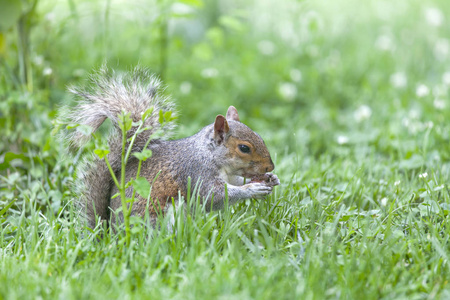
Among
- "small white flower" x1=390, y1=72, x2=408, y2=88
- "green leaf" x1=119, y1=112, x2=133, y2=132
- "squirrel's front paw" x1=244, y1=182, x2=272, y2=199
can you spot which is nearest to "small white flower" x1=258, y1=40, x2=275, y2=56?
"small white flower" x1=390, y1=72, x2=408, y2=88

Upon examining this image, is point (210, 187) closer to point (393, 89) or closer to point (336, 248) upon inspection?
point (336, 248)

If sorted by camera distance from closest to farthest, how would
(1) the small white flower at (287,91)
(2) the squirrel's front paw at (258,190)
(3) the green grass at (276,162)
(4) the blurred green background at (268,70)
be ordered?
(3) the green grass at (276,162), (2) the squirrel's front paw at (258,190), (4) the blurred green background at (268,70), (1) the small white flower at (287,91)

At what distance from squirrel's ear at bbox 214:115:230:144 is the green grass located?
13.9 inches

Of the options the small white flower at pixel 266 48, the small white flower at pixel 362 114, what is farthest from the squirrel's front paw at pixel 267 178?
the small white flower at pixel 266 48

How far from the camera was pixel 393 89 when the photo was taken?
509 cm

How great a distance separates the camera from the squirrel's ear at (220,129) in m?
2.54

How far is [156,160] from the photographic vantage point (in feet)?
8.63

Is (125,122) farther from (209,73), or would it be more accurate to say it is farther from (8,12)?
(209,73)

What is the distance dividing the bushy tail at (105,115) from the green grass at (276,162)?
14 centimetres

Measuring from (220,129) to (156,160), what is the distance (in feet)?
1.15

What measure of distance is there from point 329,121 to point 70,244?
9.83 ft

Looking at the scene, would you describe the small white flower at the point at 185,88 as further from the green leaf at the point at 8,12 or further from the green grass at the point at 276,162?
the green leaf at the point at 8,12

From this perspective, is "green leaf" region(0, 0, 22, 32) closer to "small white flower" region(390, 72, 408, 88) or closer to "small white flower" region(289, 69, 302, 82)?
"small white flower" region(289, 69, 302, 82)

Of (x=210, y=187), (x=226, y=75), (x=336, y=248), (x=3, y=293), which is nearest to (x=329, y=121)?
(x=226, y=75)
